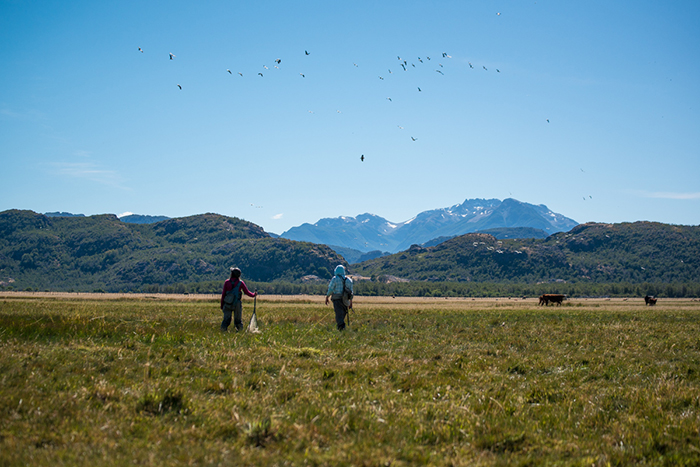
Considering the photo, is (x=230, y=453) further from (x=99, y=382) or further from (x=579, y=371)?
(x=579, y=371)

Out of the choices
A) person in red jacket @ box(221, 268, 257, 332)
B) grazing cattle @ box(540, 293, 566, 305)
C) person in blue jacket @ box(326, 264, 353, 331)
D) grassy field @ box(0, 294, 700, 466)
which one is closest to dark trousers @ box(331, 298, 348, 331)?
person in blue jacket @ box(326, 264, 353, 331)

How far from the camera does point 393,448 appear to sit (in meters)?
6.29

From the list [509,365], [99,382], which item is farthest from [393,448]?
[509,365]

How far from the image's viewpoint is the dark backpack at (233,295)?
17828mm

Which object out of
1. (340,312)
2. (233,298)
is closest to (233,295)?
(233,298)

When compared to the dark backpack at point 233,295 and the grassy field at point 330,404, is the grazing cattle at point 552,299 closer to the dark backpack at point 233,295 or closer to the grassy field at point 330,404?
the grassy field at point 330,404

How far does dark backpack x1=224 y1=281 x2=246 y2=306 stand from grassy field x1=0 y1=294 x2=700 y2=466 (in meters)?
3.61

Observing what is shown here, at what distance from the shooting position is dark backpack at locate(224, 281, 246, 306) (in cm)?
1783

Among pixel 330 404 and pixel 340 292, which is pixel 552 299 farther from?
pixel 330 404

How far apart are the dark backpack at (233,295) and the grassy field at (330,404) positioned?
11.8ft

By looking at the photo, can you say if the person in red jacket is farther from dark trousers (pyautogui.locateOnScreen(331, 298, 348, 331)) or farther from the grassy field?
dark trousers (pyautogui.locateOnScreen(331, 298, 348, 331))

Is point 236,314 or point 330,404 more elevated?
point 236,314

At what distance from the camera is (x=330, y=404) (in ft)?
26.1

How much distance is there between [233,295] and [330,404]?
10.8m
